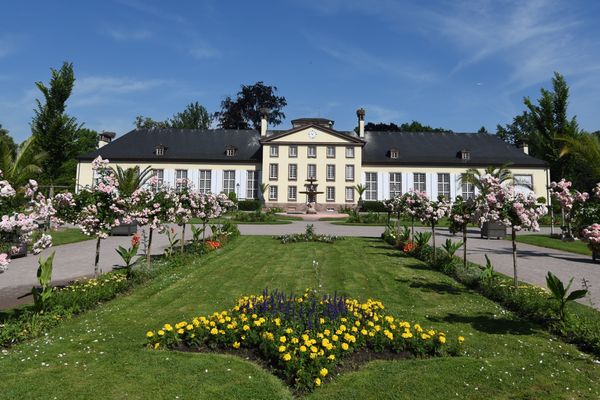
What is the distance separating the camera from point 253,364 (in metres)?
5.46

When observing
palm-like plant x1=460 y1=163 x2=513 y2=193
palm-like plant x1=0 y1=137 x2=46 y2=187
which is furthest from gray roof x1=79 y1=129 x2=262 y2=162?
palm-like plant x1=460 y1=163 x2=513 y2=193

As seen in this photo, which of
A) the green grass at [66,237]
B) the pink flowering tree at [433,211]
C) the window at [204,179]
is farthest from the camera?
the window at [204,179]

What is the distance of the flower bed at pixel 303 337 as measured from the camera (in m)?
5.20

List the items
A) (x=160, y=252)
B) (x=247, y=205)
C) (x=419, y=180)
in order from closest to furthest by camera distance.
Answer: (x=160, y=252) < (x=247, y=205) < (x=419, y=180)

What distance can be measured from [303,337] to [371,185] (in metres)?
43.7

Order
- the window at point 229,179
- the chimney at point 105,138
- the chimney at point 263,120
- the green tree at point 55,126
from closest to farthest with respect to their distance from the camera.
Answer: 1. the green tree at point 55,126
2. the window at point 229,179
3. the chimney at point 263,120
4. the chimney at point 105,138

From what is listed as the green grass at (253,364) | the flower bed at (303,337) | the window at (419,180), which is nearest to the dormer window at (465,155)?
the window at (419,180)

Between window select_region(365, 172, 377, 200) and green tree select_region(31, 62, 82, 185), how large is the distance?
32.1 meters

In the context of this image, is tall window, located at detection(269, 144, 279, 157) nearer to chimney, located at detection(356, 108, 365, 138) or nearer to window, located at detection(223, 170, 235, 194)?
window, located at detection(223, 170, 235, 194)

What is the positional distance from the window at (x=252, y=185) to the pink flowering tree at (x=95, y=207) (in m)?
39.4

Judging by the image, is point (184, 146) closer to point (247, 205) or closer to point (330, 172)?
point (247, 205)

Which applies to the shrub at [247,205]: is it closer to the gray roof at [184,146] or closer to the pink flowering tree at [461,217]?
the gray roof at [184,146]

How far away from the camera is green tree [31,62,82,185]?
83.5 ft

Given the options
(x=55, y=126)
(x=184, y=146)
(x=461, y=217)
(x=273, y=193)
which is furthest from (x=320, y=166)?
(x=461, y=217)
